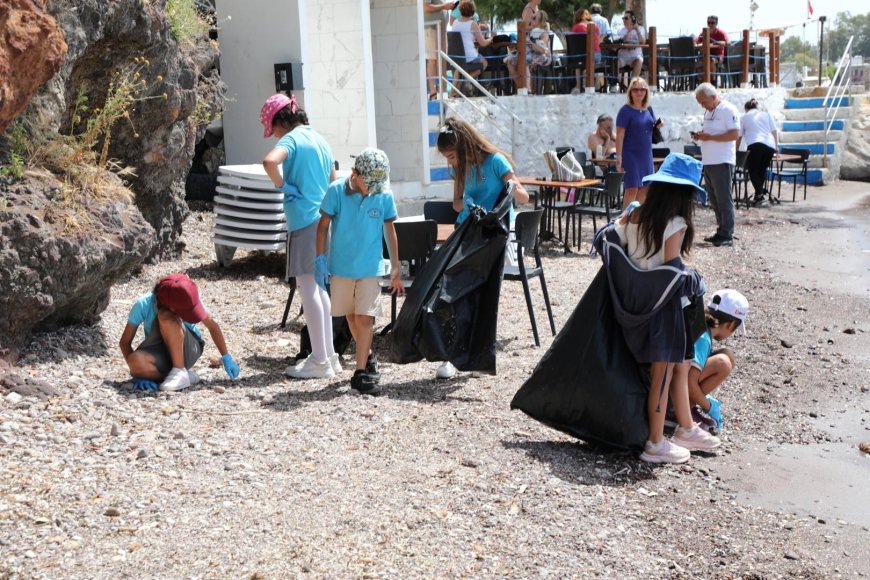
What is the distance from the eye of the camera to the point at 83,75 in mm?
7473

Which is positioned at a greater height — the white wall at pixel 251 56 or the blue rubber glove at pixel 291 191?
the white wall at pixel 251 56

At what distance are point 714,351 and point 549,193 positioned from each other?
6.99m

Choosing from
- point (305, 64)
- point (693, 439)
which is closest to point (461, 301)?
point (693, 439)

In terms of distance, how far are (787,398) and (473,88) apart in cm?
1134

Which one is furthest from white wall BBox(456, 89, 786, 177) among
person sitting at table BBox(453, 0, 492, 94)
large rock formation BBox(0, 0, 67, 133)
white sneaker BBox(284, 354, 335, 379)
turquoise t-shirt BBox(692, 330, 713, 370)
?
turquoise t-shirt BBox(692, 330, 713, 370)

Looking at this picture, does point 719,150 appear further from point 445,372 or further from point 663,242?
point 663,242

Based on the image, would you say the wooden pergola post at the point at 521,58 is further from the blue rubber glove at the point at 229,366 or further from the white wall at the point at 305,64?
the blue rubber glove at the point at 229,366

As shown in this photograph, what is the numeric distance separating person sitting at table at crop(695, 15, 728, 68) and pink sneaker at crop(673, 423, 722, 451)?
16.6 m

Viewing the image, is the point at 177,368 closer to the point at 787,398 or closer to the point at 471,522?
the point at 471,522

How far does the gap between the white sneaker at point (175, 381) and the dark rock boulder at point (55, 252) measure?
78 cm

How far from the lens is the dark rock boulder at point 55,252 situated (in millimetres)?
5664

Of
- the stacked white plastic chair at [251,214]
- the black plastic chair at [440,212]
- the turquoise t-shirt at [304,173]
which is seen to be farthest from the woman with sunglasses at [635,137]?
the turquoise t-shirt at [304,173]

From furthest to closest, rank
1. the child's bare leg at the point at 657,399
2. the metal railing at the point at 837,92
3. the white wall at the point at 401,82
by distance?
the metal railing at the point at 837,92, the white wall at the point at 401,82, the child's bare leg at the point at 657,399

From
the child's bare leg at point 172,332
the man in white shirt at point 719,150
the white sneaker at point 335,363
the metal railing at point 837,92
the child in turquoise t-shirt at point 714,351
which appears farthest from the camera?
the metal railing at point 837,92
